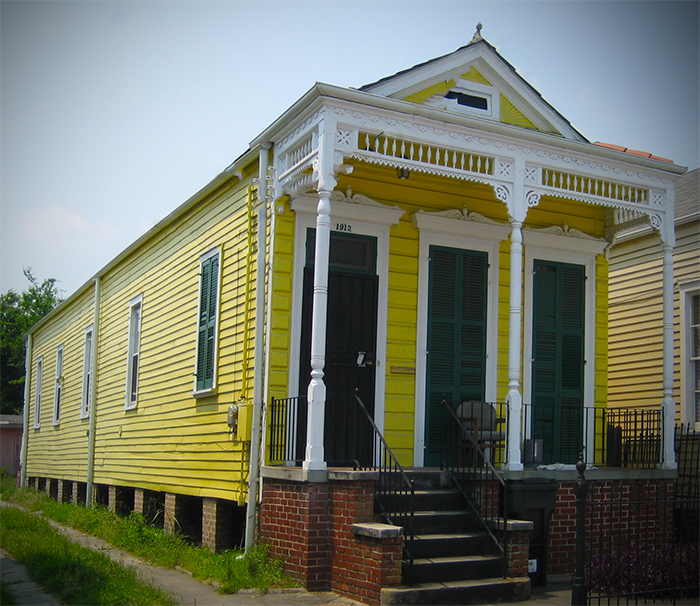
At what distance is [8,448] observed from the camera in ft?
105

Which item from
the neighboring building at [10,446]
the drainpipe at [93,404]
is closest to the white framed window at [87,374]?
the drainpipe at [93,404]

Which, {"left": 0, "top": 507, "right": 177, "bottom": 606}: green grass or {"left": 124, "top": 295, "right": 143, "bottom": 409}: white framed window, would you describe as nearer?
{"left": 0, "top": 507, "right": 177, "bottom": 606}: green grass

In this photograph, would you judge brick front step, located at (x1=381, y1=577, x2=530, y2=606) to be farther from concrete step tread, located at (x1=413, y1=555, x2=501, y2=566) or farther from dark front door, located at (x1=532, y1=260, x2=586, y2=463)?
dark front door, located at (x1=532, y1=260, x2=586, y2=463)

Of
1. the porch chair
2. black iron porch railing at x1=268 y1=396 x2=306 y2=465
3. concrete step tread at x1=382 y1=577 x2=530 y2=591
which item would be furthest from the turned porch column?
the porch chair

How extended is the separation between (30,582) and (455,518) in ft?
15.3

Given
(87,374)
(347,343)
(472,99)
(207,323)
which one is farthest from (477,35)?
(87,374)

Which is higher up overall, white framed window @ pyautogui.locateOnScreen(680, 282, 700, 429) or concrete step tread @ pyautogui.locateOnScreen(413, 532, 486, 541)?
white framed window @ pyautogui.locateOnScreen(680, 282, 700, 429)

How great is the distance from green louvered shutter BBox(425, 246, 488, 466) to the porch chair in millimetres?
499

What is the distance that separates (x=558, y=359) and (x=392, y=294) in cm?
275

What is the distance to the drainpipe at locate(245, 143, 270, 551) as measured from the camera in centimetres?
919

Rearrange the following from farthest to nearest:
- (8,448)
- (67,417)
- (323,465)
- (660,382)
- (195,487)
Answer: (8,448)
(67,417)
(660,382)
(195,487)
(323,465)

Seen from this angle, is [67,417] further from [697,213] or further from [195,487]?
[697,213]

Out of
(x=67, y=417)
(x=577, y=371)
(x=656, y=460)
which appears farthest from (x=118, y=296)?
(x=656, y=460)

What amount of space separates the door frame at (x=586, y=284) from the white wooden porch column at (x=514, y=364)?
6.00 feet
